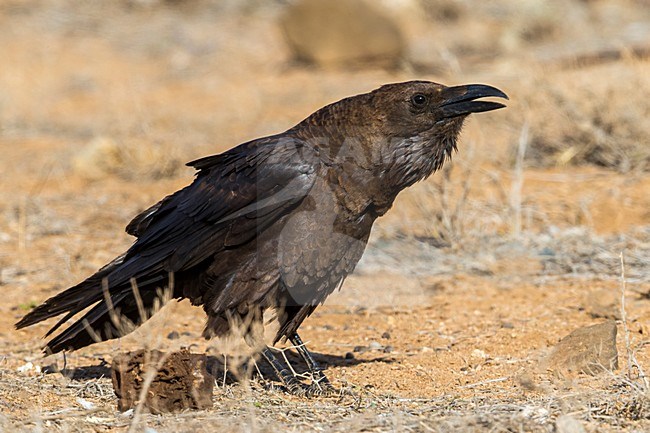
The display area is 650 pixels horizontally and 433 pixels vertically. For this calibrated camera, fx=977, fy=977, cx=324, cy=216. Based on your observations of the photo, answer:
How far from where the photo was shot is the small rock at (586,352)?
4.59m

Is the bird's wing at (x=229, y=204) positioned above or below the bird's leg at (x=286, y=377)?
above

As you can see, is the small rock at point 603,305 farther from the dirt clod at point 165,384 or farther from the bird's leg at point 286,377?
the dirt clod at point 165,384

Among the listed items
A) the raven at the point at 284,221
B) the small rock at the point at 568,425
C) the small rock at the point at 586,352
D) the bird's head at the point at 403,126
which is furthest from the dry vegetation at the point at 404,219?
the bird's head at the point at 403,126

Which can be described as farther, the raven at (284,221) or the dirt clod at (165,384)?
the raven at (284,221)

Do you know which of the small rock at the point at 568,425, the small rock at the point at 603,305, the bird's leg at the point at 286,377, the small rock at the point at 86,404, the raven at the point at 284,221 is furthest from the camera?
the small rock at the point at 603,305

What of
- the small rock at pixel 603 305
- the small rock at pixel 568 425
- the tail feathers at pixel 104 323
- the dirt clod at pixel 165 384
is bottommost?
the small rock at pixel 568 425

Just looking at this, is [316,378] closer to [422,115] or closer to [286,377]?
[286,377]

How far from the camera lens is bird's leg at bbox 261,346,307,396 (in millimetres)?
4723

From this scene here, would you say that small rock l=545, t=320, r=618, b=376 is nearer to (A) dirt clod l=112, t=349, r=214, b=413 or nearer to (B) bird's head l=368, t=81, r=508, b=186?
(B) bird's head l=368, t=81, r=508, b=186

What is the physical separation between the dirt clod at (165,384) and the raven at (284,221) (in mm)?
378

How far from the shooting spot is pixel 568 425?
352 cm

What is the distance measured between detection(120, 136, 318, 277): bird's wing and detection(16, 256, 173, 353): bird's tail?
10 centimetres

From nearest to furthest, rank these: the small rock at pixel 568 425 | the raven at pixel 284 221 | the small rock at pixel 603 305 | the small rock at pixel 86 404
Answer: the small rock at pixel 568 425
the small rock at pixel 86 404
the raven at pixel 284 221
the small rock at pixel 603 305

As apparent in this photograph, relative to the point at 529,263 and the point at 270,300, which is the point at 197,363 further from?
the point at 529,263
